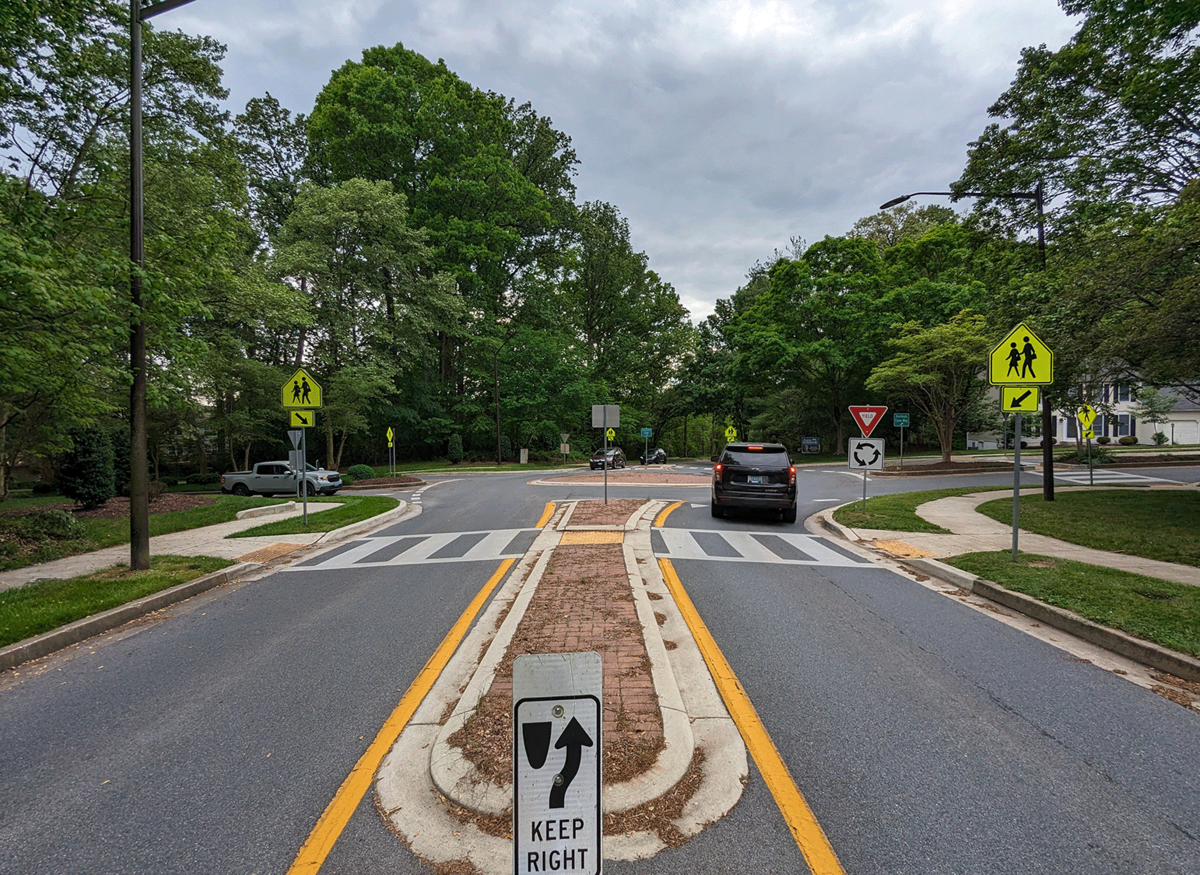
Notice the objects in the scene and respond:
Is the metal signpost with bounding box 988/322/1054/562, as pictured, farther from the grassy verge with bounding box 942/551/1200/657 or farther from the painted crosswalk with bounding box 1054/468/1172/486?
the painted crosswalk with bounding box 1054/468/1172/486

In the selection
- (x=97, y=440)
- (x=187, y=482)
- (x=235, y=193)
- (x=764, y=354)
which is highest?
(x=235, y=193)

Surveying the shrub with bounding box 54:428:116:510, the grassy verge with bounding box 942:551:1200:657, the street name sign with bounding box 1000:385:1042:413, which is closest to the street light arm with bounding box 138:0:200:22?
the shrub with bounding box 54:428:116:510

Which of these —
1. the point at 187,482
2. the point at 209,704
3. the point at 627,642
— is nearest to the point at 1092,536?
the point at 627,642

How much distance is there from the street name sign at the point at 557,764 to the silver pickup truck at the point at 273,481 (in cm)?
2400

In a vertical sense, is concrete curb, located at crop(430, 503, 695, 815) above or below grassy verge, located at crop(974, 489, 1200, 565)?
above

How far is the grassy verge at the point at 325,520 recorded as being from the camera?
11613mm

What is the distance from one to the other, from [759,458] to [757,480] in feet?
1.62

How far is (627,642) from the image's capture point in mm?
4680

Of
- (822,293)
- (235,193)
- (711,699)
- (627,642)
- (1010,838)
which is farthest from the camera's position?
(822,293)

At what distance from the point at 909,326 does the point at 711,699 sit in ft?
106

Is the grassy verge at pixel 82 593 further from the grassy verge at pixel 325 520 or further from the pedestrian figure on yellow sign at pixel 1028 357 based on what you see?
the pedestrian figure on yellow sign at pixel 1028 357

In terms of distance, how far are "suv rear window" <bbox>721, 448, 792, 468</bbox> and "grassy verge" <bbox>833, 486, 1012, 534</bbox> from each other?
72.2 inches

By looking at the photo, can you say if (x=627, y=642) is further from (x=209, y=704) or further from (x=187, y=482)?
(x=187, y=482)

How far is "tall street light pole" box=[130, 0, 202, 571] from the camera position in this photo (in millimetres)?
7664
